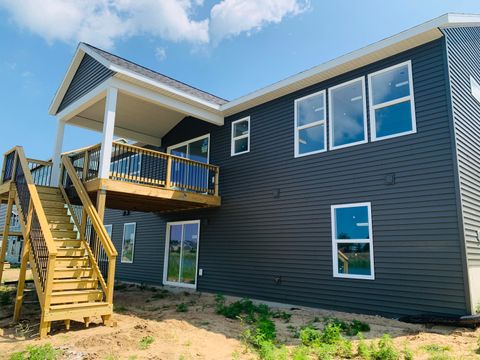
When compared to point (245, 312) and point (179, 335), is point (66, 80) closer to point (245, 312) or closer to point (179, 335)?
point (245, 312)

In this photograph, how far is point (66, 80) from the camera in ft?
35.7

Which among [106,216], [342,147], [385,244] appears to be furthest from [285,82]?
[106,216]

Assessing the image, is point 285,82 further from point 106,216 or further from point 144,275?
point 106,216

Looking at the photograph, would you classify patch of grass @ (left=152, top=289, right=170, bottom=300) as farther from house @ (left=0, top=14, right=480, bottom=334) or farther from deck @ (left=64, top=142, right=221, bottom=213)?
deck @ (left=64, top=142, right=221, bottom=213)

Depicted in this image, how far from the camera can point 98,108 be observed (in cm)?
1100

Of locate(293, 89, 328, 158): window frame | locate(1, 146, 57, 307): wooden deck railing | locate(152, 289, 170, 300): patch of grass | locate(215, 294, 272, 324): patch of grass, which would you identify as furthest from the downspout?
locate(152, 289, 170, 300): patch of grass

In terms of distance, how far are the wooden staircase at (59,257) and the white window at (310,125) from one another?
5.07 m

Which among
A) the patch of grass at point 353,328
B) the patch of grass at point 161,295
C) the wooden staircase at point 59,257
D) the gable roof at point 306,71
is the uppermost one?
the gable roof at point 306,71

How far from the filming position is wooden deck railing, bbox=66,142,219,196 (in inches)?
342

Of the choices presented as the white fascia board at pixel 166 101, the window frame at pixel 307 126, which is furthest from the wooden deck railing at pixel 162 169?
the window frame at pixel 307 126

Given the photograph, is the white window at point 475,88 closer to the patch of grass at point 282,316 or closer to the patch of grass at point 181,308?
the patch of grass at point 282,316

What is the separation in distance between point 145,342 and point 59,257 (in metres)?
2.98

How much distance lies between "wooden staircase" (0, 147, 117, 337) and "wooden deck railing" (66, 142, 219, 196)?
786 mm

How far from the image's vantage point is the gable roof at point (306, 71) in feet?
22.0
